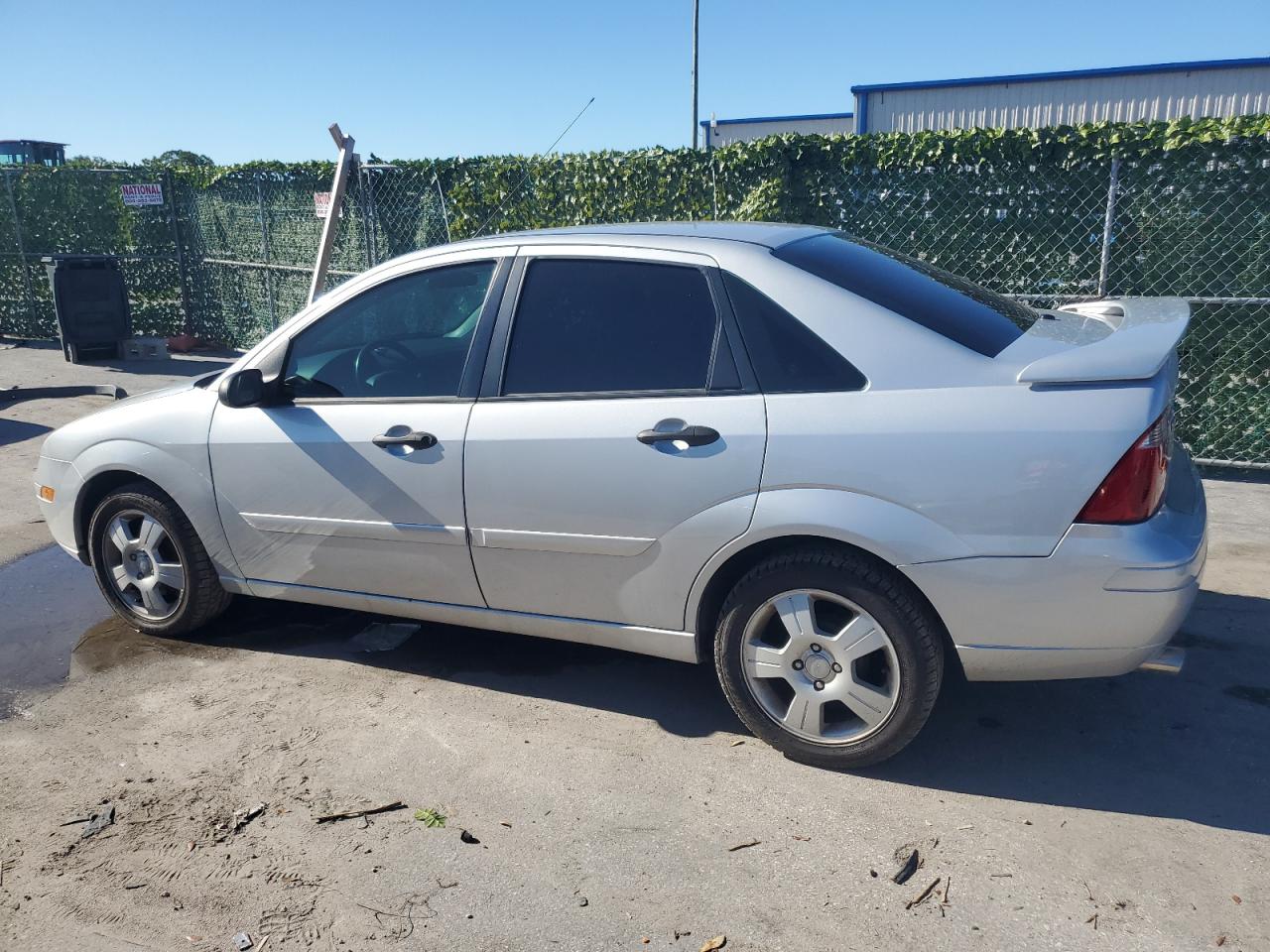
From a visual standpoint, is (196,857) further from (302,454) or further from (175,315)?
(175,315)

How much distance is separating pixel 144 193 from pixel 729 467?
43.1 ft

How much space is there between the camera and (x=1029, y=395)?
3074 mm

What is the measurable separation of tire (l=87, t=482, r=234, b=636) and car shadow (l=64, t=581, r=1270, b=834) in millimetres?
222

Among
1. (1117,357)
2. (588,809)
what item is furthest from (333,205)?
(1117,357)

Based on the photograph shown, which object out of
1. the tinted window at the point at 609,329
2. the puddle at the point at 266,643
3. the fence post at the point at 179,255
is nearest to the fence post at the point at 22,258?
the fence post at the point at 179,255

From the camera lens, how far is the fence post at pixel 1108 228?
22.7 feet

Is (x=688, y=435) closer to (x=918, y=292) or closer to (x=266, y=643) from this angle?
(x=918, y=292)

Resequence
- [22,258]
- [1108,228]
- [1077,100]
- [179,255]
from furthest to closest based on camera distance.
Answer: [1077,100]
[22,258]
[179,255]
[1108,228]

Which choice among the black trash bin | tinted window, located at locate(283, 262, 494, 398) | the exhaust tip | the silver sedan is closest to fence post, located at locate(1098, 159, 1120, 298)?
the silver sedan

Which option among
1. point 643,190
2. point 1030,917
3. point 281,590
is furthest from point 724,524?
point 643,190

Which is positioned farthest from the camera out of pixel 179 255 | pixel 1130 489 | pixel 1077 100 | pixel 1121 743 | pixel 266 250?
pixel 1077 100

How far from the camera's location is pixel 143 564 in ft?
15.4

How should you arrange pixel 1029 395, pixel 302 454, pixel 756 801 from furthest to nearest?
pixel 302 454 < pixel 756 801 < pixel 1029 395

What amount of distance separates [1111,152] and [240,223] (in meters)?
10.2
